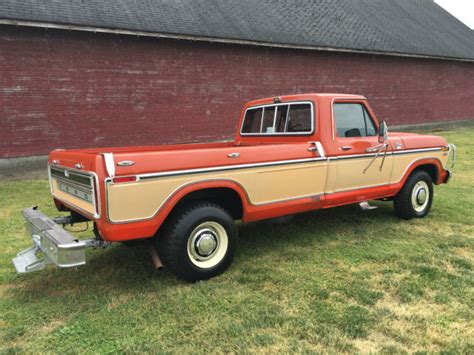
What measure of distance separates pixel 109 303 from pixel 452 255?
12.0ft

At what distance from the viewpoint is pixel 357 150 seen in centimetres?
488

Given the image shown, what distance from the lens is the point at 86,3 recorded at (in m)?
11.2

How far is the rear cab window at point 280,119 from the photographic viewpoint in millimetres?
4805

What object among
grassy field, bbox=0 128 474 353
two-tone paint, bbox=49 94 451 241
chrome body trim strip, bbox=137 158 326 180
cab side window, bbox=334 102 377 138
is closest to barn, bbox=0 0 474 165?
grassy field, bbox=0 128 474 353

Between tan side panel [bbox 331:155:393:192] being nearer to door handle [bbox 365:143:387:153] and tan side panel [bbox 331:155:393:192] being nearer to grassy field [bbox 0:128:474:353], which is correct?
door handle [bbox 365:143:387:153]

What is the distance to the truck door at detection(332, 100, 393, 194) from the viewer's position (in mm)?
4752

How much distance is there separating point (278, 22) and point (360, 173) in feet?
40.6

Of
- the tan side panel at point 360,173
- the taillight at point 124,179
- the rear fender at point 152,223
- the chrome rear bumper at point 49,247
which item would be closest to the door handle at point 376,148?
the tan side panel at point 360,173

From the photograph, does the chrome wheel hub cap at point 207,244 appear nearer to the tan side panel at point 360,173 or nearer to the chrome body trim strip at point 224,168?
the chrome body trim strip at point 224,168

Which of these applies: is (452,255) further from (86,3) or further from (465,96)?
(465,96)

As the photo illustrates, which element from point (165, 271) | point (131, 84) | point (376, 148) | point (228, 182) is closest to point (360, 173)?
point (376, 148)

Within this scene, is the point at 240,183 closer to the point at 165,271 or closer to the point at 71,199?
the point at 165,271

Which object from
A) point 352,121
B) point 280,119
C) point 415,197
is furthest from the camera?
point 415,197

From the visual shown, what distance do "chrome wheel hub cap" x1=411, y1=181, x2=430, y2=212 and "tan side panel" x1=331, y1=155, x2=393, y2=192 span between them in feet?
2.37
